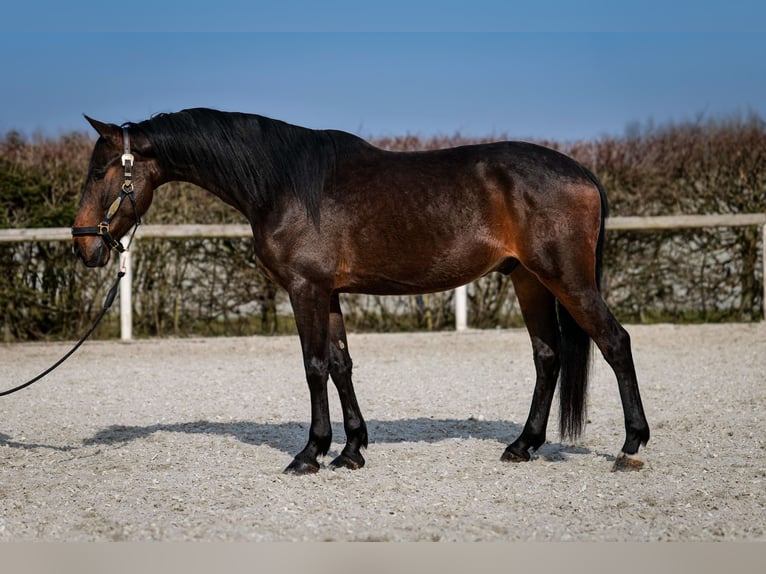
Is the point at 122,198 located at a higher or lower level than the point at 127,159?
lower

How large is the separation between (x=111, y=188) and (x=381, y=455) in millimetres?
2215

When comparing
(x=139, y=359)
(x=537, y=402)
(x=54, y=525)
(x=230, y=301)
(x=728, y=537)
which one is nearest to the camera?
(x=728, y=537)

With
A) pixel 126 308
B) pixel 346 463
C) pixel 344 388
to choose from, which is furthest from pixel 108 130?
pixel 126 308

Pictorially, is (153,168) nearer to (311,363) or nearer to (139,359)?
(311,363)

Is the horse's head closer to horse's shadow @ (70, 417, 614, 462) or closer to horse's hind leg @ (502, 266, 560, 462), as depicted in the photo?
horse's shadow @ (70, 417, 614, 462)

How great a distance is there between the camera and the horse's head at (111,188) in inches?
197

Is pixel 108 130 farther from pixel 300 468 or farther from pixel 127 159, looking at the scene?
pixel 300 468

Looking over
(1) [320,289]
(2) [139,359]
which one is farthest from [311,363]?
(2) [139,359]

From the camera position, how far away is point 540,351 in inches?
210

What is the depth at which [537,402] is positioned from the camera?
5.36m

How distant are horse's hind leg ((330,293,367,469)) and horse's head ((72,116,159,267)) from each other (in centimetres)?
126

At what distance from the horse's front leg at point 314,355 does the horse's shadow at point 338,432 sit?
59 cm

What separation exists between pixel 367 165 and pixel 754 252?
28.2 ft

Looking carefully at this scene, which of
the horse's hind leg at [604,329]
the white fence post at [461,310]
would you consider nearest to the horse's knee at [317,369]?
the horse's hind leg at [604,329]
